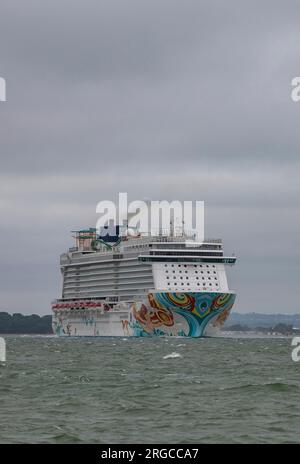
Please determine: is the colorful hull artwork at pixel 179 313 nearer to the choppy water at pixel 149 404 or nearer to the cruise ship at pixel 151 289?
the cruise ship at pixel 151 289

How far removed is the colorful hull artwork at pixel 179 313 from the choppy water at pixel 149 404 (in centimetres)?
7450

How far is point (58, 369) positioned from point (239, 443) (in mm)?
34553

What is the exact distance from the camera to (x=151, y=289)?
152 m

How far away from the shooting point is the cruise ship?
147000mm

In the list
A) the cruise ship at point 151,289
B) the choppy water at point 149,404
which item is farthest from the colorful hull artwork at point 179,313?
the choppy water at point 149,404

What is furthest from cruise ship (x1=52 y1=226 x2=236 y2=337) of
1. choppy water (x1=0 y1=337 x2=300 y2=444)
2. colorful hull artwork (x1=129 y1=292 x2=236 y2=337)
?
choppy water (x1=0 y1=337 x2=300 y2=444)

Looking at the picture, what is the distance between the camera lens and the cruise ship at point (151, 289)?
147 metres

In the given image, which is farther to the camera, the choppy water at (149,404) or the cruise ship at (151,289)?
the cruise ship at (151,289)

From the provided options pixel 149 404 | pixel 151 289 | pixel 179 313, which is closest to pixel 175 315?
pixel 179 313

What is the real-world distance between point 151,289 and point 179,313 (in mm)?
7426

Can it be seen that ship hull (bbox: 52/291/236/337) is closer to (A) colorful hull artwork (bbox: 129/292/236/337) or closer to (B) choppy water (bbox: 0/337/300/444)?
(A) colorful hull artwork (bbox: 129/292/236/337)

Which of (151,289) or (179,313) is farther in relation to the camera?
(151,289)

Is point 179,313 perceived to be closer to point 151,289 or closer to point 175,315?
point 175,315
